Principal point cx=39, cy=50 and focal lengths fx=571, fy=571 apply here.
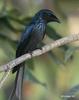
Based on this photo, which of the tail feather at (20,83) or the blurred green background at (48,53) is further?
the blurred green background at (48,53)

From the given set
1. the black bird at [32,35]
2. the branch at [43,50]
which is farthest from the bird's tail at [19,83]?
the branch at [43,50]

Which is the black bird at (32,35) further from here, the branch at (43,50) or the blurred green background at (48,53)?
the branch at (43,50)

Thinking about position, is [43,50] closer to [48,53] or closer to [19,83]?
[19,83]

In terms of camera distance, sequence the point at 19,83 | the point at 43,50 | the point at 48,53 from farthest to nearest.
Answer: the point at 48,53 < the point at 19,83 < the point at 43,50

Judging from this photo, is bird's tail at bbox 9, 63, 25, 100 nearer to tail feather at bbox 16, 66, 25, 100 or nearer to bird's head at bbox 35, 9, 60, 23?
tail feather at bbox 16, 66, 25, 100

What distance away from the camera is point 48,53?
2.57 meters

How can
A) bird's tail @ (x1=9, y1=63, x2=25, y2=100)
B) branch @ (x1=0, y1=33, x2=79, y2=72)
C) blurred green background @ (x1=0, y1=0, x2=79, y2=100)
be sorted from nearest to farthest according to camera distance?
branch @ (x1=0, y1=33, x2=79, y2=72) → bird's tail @ (x1=9, y1=63, x2=25, y2=100) → blurred green background @ (x1=0, y1=0, x2=79, y2=100)

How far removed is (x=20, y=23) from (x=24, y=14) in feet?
0.45

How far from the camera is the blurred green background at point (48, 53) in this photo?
2.45m

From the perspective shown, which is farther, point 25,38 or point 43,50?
point 25,38

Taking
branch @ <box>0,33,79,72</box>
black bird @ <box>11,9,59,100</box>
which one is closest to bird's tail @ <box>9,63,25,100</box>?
black bird @ <box>11,9,59,100</box>

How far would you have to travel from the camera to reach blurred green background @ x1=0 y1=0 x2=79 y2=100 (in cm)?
245

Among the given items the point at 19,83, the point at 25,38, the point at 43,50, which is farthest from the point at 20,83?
the point at 43,50

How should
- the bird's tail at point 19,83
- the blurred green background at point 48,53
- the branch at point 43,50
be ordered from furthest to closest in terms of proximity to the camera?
the blurred green background at point 48,53 < the bird's tail at point 19,83 < the branch at point 43,50
